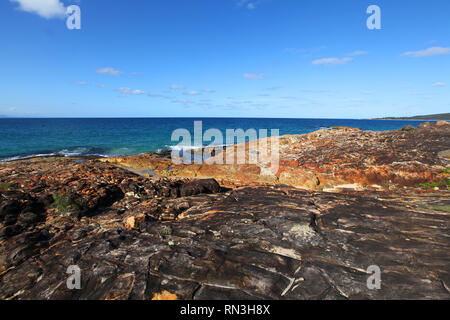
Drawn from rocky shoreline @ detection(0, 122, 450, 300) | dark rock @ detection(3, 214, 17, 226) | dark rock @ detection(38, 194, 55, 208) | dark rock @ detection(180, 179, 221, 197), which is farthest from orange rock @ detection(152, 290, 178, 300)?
dark rock @ detection(38, 194, 55, 208)

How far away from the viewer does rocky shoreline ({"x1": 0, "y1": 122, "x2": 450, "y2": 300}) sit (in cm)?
355

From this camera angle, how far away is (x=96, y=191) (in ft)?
27.2

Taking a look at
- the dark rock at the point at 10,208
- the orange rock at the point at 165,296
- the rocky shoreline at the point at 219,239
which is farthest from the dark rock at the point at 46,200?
the orange rock at the point at 165,296

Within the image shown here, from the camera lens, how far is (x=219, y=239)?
4.92 m

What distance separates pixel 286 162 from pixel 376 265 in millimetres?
9626

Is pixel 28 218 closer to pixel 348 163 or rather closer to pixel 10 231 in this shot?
pixel 10 231

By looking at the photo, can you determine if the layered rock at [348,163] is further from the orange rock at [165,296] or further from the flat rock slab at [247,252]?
the orange rock at [165,296]

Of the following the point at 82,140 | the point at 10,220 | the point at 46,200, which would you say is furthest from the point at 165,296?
the point at 82,140

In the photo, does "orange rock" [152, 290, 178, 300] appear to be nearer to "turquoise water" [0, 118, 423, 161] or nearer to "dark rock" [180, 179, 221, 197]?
"dark rock" [180, 179, 221, 197]

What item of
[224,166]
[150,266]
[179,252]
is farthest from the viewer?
[224,166]

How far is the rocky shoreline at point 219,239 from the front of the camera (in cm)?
355
